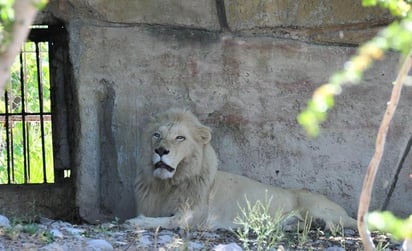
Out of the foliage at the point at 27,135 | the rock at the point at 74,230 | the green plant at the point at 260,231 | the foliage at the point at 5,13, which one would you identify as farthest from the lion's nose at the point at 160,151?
the foliage at the point at 5,13

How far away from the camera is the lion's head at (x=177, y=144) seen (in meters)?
7.45

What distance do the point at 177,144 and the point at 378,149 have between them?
3.79 meters

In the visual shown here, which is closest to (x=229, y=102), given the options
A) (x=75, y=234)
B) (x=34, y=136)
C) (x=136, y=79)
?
(x=136, y=79)

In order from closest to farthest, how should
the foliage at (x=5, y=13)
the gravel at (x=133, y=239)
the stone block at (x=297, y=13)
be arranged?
the foliage at (x=5, y=13) → the gravel at (x=133, y=239) → the stone block at (x=297, y=13)

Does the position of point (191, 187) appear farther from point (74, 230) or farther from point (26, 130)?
point (26, 130)

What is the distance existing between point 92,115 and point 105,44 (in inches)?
24.5

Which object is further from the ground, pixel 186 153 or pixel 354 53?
pixel 354 53

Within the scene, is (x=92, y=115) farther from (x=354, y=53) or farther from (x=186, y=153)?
(x=354, y=53)

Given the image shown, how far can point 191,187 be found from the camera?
25.3 feet

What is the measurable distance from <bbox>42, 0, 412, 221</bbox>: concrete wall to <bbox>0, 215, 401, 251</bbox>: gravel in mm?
957

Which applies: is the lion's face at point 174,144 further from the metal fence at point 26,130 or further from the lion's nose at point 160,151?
the metal fence at point 26,130

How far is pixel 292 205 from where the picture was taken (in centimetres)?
806

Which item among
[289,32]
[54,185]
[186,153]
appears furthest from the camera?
[54,185]

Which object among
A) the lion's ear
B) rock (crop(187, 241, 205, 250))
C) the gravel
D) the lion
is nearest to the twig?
the gravel
